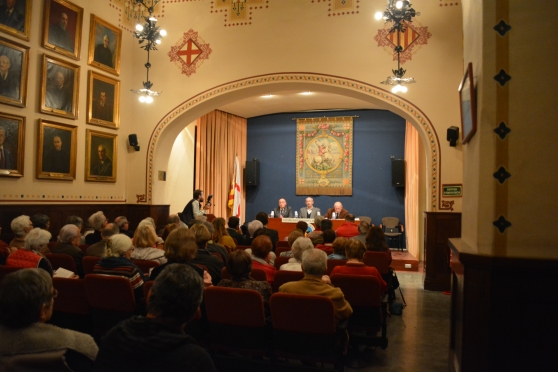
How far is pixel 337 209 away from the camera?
1093cm

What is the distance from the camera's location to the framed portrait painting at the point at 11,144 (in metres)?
6.34

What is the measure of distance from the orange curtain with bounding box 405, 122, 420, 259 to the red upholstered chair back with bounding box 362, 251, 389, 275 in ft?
19.0

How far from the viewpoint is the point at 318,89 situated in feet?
26.5

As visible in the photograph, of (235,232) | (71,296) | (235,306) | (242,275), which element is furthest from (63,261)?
(235,232)

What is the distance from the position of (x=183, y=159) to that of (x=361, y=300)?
325 inches

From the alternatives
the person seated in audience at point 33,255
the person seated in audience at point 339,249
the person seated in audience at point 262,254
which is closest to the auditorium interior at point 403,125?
the person seated in audience at point 339,249

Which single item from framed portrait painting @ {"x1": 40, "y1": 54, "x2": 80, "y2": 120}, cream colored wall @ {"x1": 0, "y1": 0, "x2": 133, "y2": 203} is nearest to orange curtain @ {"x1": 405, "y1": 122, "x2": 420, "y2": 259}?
cream colored wall @ {"x1": 0, "y1": 0, "x2": 133, "y2": 203}

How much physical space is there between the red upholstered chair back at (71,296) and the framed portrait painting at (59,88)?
466cm

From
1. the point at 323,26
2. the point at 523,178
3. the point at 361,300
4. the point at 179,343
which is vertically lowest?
the point at 361,300

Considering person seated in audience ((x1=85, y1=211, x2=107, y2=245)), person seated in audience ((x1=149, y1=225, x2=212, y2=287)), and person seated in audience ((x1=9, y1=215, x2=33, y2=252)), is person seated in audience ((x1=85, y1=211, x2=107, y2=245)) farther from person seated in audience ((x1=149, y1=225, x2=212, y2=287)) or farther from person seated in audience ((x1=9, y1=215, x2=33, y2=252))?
person seated in audience ((x1=149, y1=225, x2=212, y2=287))

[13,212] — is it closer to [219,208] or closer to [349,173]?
[219,208]

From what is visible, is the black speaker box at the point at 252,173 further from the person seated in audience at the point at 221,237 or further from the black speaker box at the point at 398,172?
the person seated in audience at the point at 221,237

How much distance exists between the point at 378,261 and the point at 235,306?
2531mm

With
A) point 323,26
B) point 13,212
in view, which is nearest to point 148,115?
point 13,212
